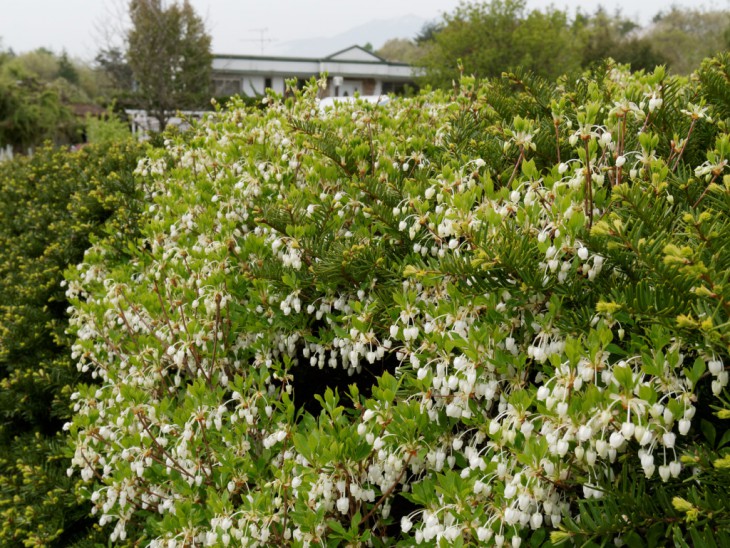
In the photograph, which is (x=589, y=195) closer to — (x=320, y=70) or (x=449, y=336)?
(x=449, y=336)

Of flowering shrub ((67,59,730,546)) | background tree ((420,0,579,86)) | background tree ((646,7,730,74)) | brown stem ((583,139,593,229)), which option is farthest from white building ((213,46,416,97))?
brown stem ((583,139,593,229))

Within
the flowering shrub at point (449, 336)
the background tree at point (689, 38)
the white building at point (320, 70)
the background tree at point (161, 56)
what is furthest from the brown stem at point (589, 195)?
the white building at point (320, 70)

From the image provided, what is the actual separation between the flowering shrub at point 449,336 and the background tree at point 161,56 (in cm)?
2902

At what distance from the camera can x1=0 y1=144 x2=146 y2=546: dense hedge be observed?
16.3 feet

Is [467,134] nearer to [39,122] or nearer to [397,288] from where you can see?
[397,288]

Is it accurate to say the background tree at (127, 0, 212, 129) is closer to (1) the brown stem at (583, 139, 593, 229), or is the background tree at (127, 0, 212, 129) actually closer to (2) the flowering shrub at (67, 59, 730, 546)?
(2) the flowering shrub at (67, 59, 730, 546)

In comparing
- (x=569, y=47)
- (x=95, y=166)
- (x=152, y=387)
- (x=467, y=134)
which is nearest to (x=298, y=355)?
(x=152, y=387)

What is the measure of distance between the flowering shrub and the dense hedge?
1.25m

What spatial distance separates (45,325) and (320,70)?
57.0 m

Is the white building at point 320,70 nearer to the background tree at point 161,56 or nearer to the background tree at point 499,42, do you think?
the background tree at point 161,56

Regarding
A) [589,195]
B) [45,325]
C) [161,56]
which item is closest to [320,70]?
[161,56]

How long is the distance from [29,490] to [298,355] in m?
2.86

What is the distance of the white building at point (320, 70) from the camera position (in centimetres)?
5709

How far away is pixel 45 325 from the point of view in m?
6.43
